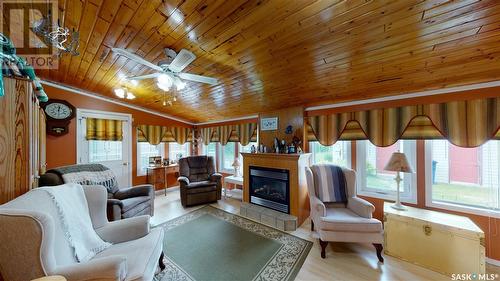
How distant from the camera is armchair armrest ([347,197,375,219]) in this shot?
216 cm

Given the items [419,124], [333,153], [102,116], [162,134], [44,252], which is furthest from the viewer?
[162,134]

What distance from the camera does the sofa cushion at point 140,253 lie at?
1.23 m

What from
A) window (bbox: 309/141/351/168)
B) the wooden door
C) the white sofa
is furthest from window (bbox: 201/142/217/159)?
the wooden door

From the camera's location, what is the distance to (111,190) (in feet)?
9.64

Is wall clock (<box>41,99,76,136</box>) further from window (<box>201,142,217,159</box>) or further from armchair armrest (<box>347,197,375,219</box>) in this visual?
armchair armrest (<box>347,197,375,219</box>)

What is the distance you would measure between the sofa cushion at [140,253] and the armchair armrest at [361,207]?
2.33 metres

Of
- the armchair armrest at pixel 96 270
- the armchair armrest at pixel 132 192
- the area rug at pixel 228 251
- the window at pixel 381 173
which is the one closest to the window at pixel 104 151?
the armchair armrest at pixel 132 192

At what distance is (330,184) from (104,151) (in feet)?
→ 15.3

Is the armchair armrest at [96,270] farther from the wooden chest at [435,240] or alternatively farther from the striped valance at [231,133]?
the striped valance at [231,133]

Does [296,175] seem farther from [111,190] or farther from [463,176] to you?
[111,190]

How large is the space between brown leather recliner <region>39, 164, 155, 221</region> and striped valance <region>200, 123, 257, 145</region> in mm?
2194

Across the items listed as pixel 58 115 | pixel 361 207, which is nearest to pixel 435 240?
pixel 361 207

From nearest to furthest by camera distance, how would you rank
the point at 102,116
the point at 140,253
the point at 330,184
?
the point at 140,253 < the point at 330,184 < the point at 102,116

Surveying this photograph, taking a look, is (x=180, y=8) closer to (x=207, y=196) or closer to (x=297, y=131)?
(x=297, y=131)
